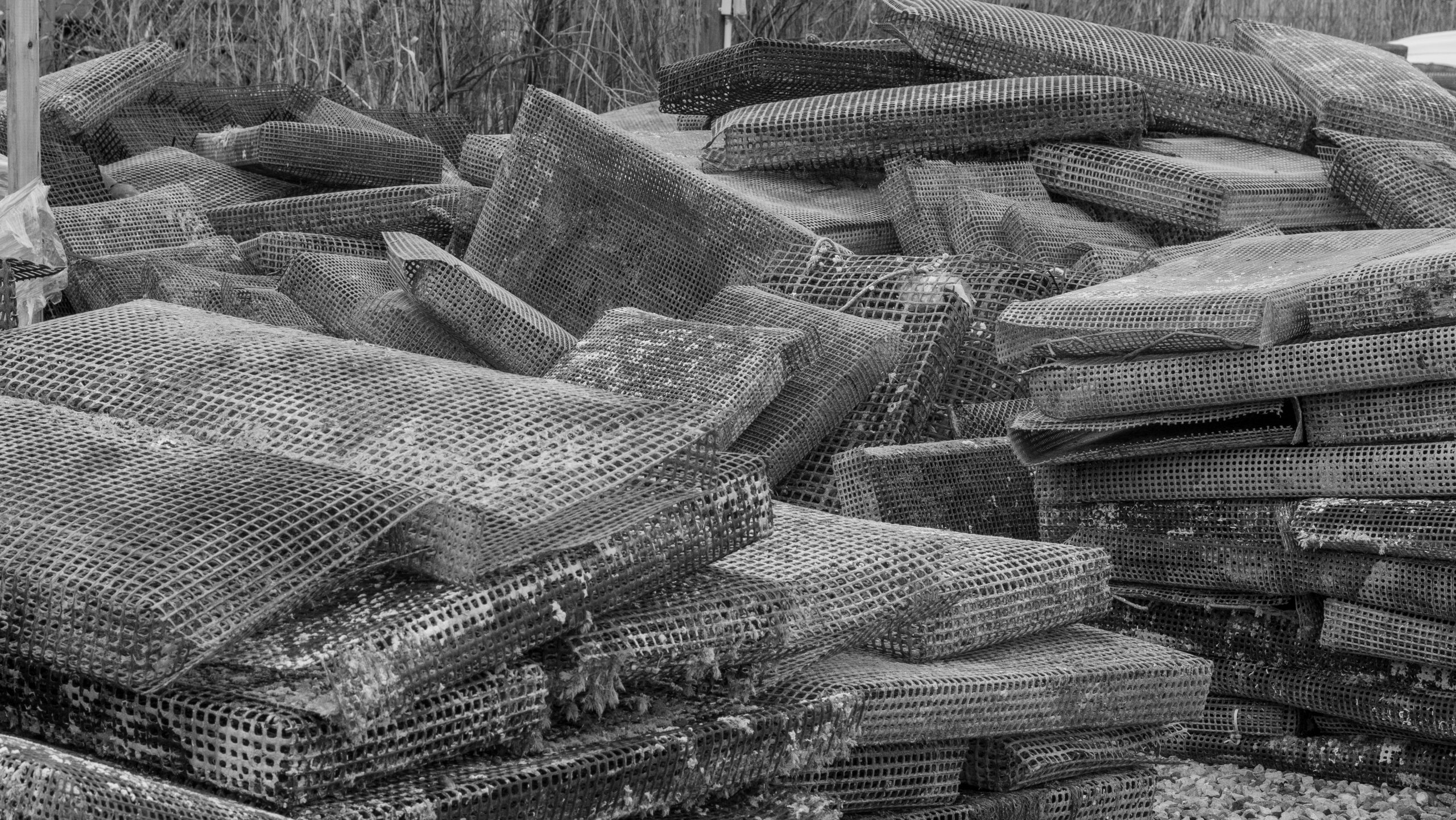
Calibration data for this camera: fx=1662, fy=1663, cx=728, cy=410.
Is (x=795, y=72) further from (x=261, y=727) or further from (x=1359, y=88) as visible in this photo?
(x=261, y=727)

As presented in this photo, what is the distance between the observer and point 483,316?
4590mm

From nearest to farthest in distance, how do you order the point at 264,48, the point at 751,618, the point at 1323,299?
the point at 751,618 < the point at 1323,299 < the point at 264,48

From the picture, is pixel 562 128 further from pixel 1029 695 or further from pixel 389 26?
pixel 389 26

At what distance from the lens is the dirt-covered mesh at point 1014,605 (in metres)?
3.06

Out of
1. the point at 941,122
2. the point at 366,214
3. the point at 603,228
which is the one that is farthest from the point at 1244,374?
the point at 366,214

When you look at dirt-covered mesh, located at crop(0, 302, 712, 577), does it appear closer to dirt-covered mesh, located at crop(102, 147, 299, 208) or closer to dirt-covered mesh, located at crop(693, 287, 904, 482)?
dirt-covered mesh, located at crop(693, 287, 904, 482)

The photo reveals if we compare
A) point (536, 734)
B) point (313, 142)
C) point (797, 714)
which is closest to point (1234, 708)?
point (797, 714)

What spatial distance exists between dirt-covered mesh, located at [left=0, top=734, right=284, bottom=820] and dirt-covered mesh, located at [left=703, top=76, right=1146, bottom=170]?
3.99 meters

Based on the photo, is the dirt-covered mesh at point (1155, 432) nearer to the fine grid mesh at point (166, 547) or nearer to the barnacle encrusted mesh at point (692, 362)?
the barnacle encrusted mesh at point (692, 362)

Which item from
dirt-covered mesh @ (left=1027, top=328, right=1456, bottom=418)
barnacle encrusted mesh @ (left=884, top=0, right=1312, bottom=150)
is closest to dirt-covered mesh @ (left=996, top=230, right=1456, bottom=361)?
dirt-covered mesh @ (left=1027, top=328, right=1456, bottom=418)

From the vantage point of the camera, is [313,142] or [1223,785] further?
[313,142]

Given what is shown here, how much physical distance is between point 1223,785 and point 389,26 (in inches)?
249

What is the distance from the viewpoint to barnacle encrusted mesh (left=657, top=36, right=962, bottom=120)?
20.2 feet

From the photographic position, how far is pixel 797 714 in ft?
8.48
